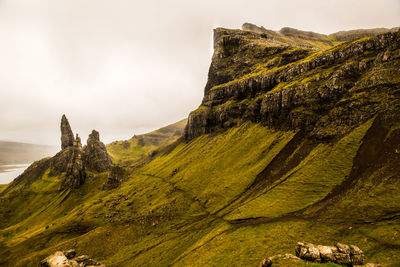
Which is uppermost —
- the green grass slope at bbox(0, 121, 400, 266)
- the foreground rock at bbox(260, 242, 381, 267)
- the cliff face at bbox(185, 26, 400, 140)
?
the cliff face at bbox(185, 26, 400, 140)

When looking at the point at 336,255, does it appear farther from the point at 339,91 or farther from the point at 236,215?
the point at 339,91

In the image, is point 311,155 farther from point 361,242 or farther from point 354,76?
point 354,76

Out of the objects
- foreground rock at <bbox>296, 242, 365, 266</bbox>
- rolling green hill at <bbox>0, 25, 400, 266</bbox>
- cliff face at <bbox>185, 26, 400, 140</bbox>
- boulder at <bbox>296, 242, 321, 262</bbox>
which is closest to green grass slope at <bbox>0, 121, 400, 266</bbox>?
rolling green hill at <bbox>0, 25, 400, 266</bbox>

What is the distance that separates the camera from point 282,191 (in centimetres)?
7231

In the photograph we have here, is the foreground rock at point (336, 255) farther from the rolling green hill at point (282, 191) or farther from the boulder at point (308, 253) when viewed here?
the rolling green hill at point (282, 191)

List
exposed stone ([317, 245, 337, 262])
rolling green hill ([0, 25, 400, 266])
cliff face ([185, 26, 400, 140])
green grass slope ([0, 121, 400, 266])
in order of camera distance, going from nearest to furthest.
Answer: exposed stone ([317, 245, 337, 262])
green grass slope ([0, 121, 400, 266])
rolling green hill ([0, 25, 400, 266])
cliff face ([185, 26, 400, 140])

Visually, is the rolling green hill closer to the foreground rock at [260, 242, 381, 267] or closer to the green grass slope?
the green grass slope

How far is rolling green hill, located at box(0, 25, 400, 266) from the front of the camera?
165 ft

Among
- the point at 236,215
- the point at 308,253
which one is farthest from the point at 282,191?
the point at 308,253

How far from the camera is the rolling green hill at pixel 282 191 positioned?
50.2m

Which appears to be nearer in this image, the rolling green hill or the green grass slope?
the green grass slope

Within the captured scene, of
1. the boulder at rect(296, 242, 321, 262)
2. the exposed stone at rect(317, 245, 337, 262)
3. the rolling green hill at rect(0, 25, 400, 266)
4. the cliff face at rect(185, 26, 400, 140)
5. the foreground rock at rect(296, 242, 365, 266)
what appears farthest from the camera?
the cliff face at rect(185, 26, 400, 140)

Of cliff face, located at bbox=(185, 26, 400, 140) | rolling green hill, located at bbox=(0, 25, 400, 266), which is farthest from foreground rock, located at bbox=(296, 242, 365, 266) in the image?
cliff face, located at bbox=(185, 26, 400, 140)

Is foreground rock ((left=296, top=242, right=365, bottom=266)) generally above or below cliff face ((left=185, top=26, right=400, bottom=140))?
below
